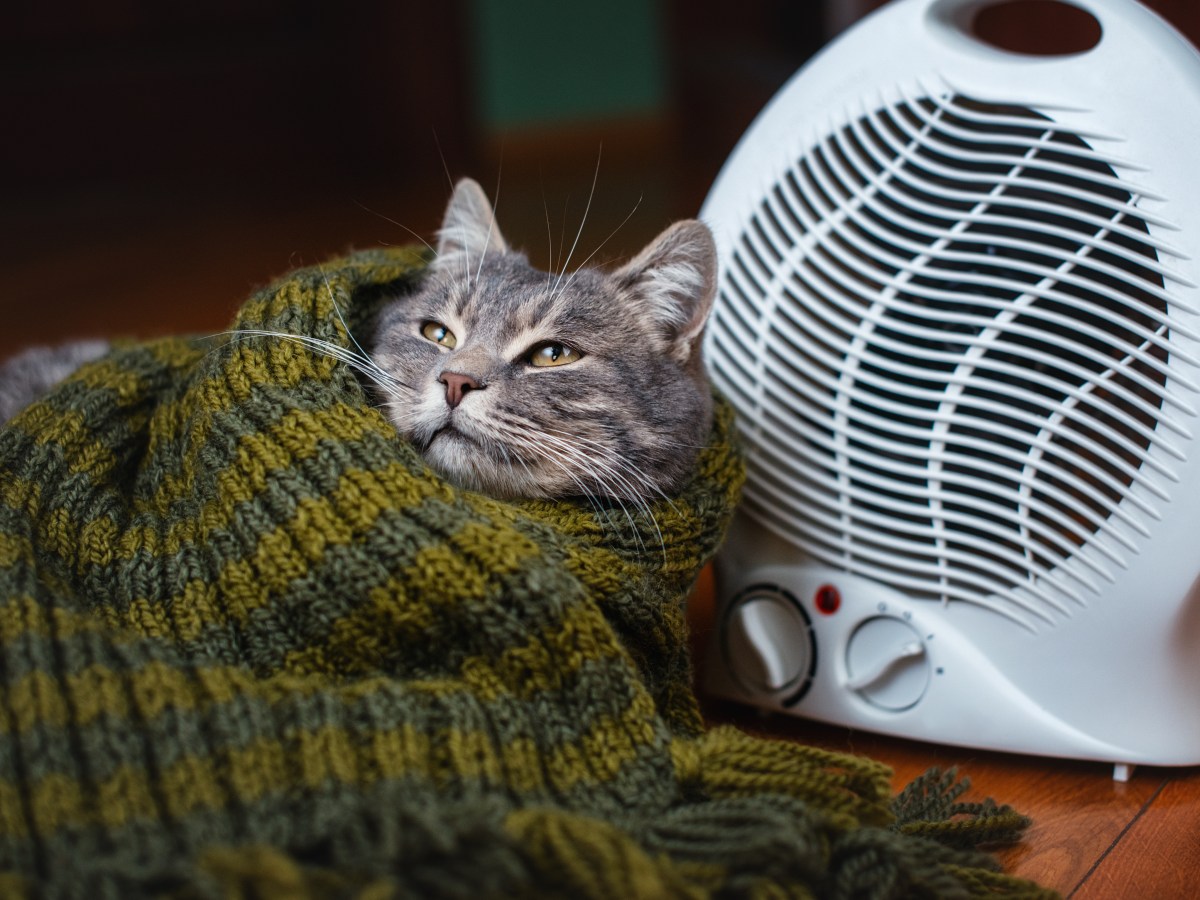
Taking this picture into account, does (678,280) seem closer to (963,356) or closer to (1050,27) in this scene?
(963,356)

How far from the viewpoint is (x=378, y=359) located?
1143 millimetres

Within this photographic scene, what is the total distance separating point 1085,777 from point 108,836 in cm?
89

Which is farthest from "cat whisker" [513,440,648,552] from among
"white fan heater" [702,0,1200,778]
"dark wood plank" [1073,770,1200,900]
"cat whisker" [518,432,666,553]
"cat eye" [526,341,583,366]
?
"dark wood plank" [1073,770,1200,900]

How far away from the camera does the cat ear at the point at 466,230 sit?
1.26 m

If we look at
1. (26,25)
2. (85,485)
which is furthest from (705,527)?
(26,25)

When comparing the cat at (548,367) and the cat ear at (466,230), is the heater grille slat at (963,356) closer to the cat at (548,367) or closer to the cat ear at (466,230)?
the cat at (548,367)

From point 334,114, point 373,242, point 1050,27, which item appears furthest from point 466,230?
point 334,114

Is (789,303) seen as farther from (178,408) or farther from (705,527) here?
(178,408)

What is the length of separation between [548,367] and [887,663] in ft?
1.49

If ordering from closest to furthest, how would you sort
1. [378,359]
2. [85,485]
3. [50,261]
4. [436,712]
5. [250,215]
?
[436,712], [85,485], [378,359], [50,261], [250,215]

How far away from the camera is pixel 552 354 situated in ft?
3.75

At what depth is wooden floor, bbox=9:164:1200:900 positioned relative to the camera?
3.37 feet

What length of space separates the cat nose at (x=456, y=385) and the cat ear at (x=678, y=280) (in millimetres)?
230

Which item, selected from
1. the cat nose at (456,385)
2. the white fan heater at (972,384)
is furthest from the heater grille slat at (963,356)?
the cat nose at (456,385)
